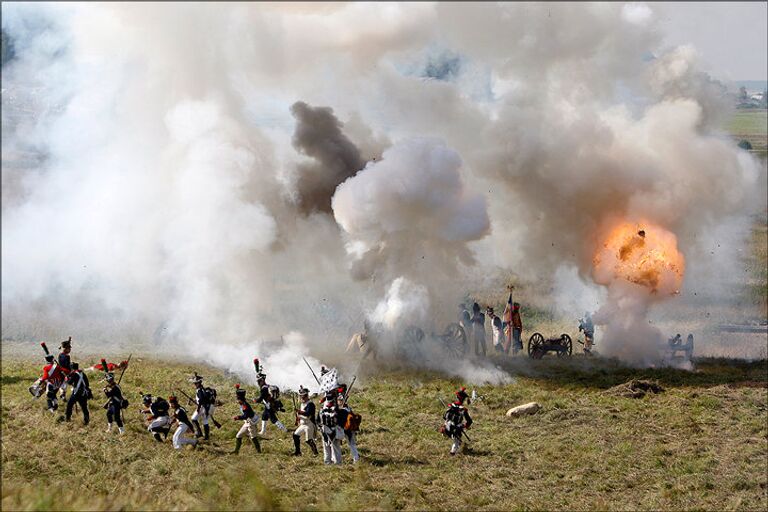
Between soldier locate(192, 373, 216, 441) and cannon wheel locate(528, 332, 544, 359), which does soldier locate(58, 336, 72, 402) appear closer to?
soldier locate(192, 373, 216, 441)

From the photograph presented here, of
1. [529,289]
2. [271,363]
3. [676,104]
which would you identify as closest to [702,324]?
[529,289]

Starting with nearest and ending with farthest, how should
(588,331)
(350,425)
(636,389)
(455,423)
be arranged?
(350,425) → (455,423) → (636,389) → (588,331)

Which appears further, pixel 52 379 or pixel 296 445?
pixel 52 379

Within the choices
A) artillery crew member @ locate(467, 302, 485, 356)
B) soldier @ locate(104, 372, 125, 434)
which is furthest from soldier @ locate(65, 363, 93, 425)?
artillery crew member @ locate(467, 302, 485, 356)

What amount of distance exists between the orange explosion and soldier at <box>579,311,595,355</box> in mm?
2105

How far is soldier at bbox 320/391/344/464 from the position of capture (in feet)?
54.6

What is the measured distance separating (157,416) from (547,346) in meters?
18.3

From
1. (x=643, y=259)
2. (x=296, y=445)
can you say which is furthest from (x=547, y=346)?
(x=296, y=445)

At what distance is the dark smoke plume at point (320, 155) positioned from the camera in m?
37.1

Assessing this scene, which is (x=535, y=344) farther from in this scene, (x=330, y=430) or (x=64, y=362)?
(x=64, y=362)

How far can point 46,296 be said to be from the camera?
30.8m

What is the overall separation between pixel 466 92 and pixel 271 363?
2609cm

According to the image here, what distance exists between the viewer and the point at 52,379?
17.8m

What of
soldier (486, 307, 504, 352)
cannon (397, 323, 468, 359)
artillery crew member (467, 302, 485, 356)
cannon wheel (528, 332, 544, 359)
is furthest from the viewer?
soldier (486, 307, 504, 352)
